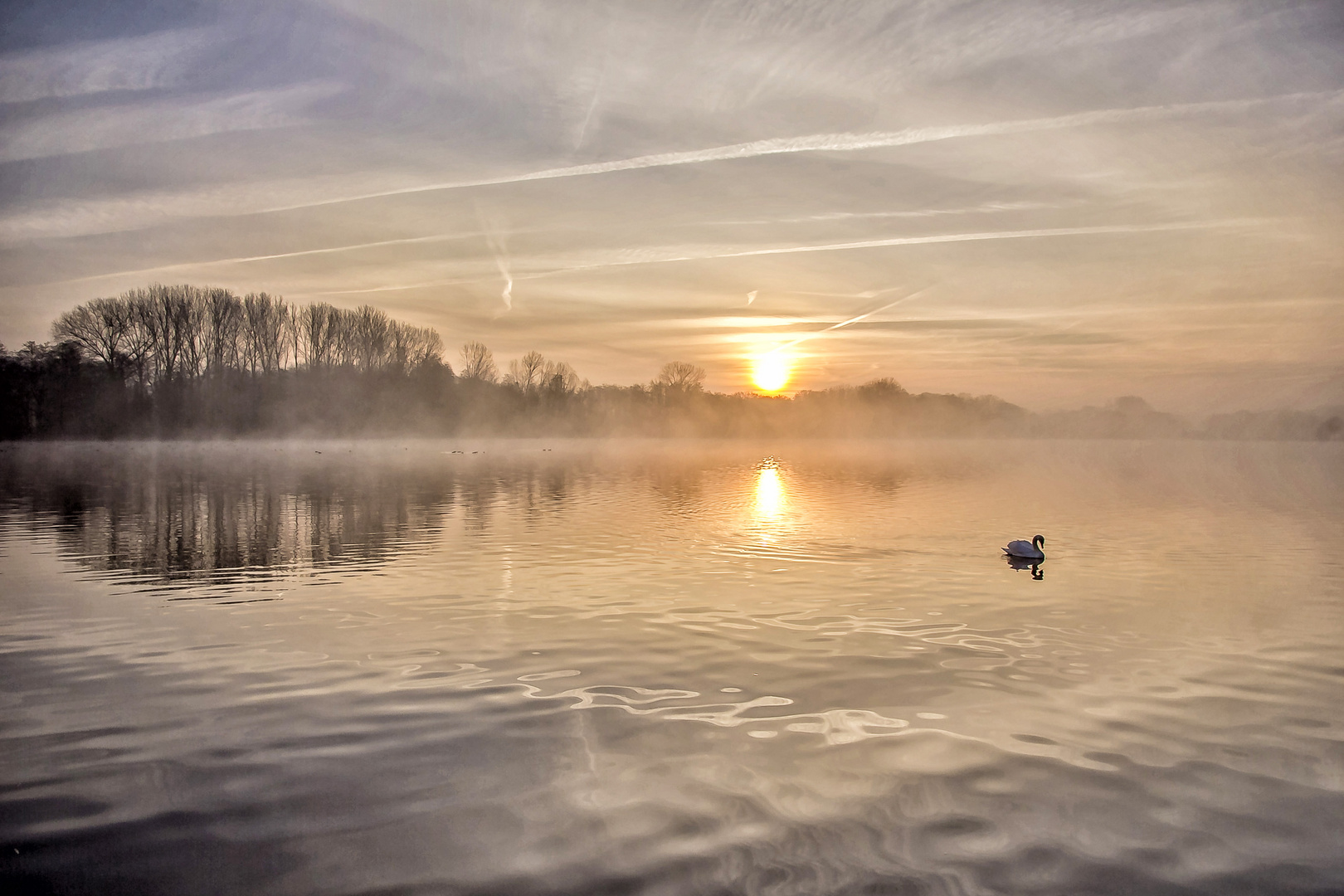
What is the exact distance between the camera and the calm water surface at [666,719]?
6.05 metres

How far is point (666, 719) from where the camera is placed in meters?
9.02

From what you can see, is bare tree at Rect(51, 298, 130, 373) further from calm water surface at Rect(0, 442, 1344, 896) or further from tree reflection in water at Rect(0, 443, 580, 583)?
calm water surface at Rect(0, 442, 1344, 896)

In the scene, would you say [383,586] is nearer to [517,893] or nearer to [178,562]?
[178,562]

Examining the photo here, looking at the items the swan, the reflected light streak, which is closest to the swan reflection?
the swan

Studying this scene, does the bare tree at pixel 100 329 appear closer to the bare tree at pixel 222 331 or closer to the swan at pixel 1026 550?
the bare tree at pixel 222 331

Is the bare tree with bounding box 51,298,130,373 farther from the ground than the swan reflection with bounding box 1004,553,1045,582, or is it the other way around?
the bare tree with bounding box 51,298,130,373

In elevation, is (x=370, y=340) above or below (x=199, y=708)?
above

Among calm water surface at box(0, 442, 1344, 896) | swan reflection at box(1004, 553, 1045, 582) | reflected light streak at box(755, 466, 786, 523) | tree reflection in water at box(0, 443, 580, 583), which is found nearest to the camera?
calm water surface at box(0, 442, 1344, 896)

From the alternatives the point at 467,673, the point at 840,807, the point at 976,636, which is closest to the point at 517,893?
the point at 840,807

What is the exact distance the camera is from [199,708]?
367 inches

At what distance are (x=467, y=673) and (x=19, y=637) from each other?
7486 millimetres

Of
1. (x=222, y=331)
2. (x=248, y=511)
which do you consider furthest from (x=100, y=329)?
(x=248, y=511)

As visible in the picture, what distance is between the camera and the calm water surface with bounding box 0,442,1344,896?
6.05 meters

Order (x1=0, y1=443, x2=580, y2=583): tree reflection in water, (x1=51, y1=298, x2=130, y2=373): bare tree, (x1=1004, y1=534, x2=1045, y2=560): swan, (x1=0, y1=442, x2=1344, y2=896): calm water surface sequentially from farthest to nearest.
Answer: (x1=51, y1=298, x2=130, y2=373): bare tree < (x1=0, y1=443, x2=580, y2=583): tree reflection in water < (x1=1004, y1=534, x2=1045, y2=560): swan < (x1=0, y1=442, x2=1344, y2=896): calm water surface
